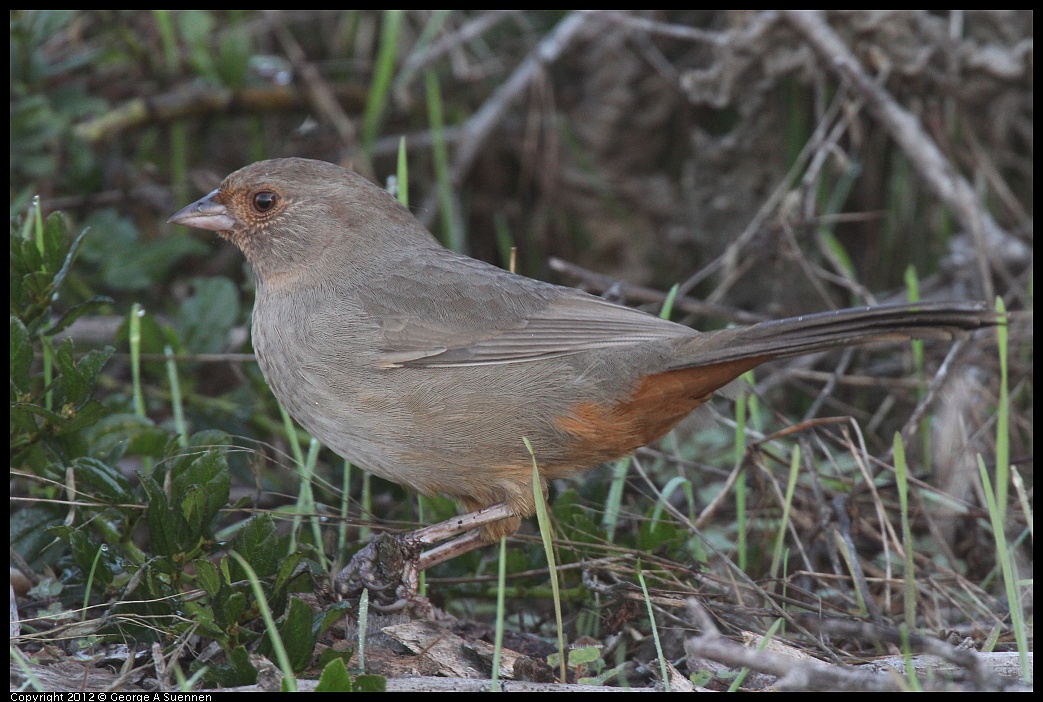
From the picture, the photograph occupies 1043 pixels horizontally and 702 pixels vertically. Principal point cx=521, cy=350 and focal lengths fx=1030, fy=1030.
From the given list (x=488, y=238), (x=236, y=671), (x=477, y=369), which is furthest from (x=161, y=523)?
(x=488, y=238)

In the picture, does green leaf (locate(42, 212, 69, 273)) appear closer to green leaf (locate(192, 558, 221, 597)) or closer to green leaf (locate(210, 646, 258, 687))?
green leaf (locate(192, 558, 221, 597))

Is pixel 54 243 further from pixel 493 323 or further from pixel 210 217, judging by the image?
pixel 493 323

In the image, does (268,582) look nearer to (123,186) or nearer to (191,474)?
(191,474)

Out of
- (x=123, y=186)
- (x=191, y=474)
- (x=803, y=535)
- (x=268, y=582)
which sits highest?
(x=123, y=186)

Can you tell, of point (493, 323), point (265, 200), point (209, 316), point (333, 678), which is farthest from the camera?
point (209, 316)

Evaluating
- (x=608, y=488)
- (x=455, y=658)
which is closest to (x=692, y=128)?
(x=608, y=488)
